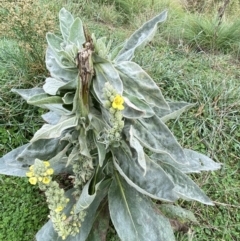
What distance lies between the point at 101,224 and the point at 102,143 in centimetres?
65

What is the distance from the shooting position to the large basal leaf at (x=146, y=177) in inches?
69.4

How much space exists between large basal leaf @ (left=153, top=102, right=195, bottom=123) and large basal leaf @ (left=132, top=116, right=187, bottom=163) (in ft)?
0.66

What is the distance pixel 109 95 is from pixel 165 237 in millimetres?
920

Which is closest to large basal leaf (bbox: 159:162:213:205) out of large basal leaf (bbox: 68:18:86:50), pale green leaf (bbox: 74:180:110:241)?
pale green leaf (bbox: 74:180:110:241)

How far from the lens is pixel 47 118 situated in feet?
7.38

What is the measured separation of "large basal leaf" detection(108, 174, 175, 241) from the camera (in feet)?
6.46

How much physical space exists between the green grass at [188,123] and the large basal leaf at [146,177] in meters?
0.70

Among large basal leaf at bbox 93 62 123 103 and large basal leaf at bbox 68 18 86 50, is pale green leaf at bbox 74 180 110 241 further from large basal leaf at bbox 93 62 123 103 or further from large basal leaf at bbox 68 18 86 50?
large basal leaf at bbox 68 18 86 50

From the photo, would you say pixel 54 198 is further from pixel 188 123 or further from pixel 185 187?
pixel 188 123

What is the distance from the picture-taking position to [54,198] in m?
1.74

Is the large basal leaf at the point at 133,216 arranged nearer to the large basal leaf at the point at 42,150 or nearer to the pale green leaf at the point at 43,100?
the large basal leaf at the point at 42,150

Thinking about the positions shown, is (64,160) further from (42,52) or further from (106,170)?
(42,52)

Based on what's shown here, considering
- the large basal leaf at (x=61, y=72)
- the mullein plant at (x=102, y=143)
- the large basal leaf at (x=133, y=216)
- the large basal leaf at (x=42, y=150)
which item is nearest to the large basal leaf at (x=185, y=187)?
the mullein plant at (x=102, y=143)

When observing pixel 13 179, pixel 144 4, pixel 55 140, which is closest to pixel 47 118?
pixel 55 140
